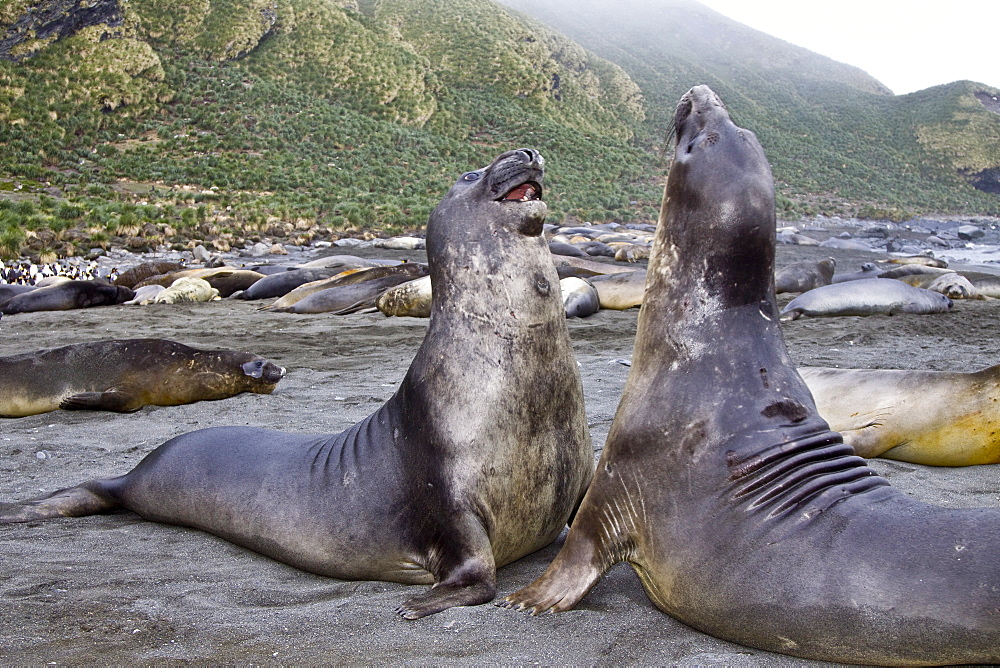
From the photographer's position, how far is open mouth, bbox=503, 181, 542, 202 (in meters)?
3.32

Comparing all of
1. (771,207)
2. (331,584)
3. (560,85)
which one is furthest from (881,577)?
(560,85)

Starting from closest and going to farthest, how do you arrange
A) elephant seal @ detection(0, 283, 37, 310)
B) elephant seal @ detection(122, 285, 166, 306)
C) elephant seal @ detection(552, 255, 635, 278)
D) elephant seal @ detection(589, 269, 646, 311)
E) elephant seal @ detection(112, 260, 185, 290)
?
elephant seal @ detection(589, 269, 646, 311) < elephant seal @ detection(0, 283, 37, 310) < elephant seal @ detection(122, 285, 166, 306) < elephant seal @ detection(552, 255, 635, 278) < elephant seal @ detection(112, 260, 185, 290)

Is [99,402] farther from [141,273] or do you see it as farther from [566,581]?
[141,273]

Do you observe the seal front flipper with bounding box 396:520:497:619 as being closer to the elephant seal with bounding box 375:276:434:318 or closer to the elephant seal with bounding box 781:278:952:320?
the elephant seal with bounding box 375:276:434:318

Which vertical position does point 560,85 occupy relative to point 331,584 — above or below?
above

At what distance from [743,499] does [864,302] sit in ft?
27.3

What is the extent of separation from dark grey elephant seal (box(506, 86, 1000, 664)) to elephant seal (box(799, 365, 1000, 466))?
213 centimetres

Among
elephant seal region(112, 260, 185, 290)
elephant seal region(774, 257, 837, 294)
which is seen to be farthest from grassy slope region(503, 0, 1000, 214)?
elephant seal region(112, 260, 185, 290)

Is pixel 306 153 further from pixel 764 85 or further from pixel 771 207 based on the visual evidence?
pixel 764 85

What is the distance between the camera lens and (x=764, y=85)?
3332 inches

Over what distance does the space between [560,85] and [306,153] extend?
29772 millimetres

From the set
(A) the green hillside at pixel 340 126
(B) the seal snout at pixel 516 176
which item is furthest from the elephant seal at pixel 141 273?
(B) the seal snout at pixel 516 176

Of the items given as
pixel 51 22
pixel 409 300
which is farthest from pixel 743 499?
pixel 51 22

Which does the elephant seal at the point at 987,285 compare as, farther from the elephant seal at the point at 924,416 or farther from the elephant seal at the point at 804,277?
the elephant seal at the point at 924,416
